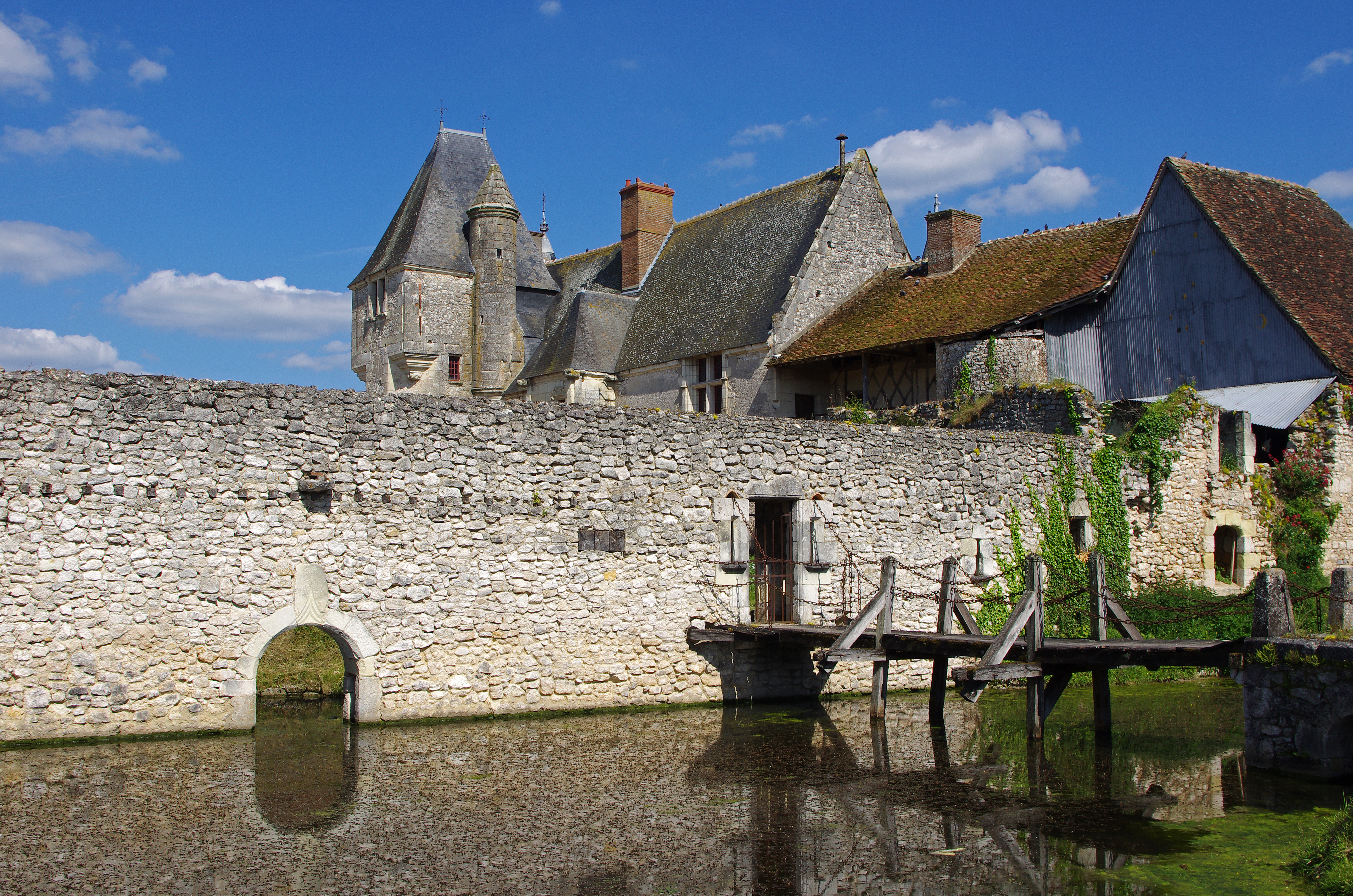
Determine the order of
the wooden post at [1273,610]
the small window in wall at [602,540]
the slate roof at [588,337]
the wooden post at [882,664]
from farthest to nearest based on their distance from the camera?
the slate roof at [588,337] → the small window in wall at [602,540] → the wooden post at [882,664] → the wooden post at [1273,610]

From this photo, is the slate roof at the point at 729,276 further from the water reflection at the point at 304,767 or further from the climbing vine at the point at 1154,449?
the water reflection at the point at 304,767

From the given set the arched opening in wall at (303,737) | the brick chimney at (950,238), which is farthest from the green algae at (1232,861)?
the brick chimney at (950,238)

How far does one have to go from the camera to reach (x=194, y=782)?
7.61 metres

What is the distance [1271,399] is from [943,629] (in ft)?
23.4

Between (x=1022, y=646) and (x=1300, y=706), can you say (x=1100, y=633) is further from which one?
(x=1300, y=706)

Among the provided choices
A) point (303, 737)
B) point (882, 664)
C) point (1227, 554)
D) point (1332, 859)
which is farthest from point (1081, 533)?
point (303, 737)

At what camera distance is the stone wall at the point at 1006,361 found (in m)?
16.0

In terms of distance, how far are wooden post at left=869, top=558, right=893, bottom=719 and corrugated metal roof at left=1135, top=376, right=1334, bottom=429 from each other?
6.38m

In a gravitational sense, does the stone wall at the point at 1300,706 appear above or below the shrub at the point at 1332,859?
above

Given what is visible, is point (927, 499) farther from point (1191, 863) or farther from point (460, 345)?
point (460, 345)

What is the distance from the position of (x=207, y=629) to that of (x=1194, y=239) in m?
14.6

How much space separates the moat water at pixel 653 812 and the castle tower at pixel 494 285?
14920 mm

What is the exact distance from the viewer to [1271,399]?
14.8m

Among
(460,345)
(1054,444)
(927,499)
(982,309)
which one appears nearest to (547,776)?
(927,499)
